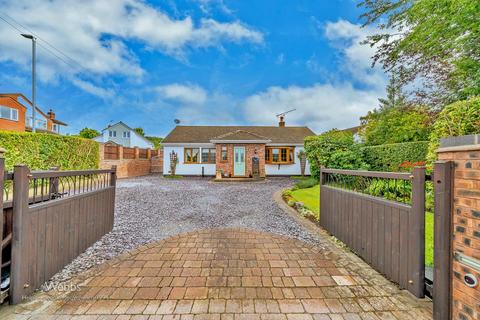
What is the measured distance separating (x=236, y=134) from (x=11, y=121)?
26.2 meters

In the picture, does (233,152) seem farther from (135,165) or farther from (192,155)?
(135,165)

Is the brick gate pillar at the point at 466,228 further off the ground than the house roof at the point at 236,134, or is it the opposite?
the house roof at the point at 236,134

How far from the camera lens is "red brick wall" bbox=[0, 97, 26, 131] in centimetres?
2203

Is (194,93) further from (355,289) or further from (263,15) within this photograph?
(355,289)

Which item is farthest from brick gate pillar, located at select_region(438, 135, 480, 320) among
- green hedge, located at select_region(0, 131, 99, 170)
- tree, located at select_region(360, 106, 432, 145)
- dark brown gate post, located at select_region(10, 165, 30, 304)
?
tree, located at select_region(360, 106, 432, 145)

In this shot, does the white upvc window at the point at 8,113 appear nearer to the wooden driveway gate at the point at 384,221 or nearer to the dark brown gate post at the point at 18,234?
the dark brown gate post at the point at 18,234

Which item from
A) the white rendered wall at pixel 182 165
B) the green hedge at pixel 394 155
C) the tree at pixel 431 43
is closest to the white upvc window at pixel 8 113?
the white rendered wall at pixel 182 165

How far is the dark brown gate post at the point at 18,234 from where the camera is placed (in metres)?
2.06

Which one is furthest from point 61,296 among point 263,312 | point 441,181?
point 441,181

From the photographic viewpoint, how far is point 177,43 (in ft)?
42.6

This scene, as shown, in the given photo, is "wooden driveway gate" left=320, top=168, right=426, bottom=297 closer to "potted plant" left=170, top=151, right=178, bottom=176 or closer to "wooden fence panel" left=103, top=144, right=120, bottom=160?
"potted plant" left=170, top=151, right=178, bottom=176

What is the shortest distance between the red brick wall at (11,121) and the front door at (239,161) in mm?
25116

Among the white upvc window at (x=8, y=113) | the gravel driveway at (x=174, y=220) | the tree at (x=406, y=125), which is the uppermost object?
the white upvc window at (x=8, y=113)

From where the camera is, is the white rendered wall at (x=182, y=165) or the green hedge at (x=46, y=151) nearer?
the green hedge at (x=46, y=151)
